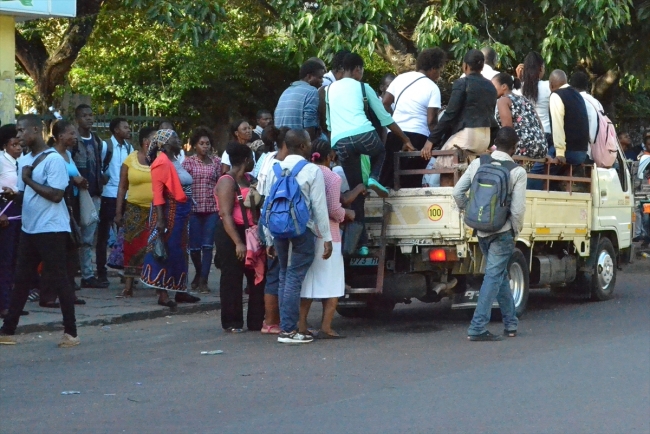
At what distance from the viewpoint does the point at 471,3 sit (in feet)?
51.2

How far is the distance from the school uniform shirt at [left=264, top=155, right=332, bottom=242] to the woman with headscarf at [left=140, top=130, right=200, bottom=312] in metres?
2.19

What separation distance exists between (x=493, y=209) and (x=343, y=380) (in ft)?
7.51

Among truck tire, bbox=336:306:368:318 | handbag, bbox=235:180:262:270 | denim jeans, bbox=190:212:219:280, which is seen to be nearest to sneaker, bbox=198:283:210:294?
denim jeans, bbox=190:212:219:280

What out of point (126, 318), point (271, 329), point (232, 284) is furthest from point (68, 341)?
point (271, 329)

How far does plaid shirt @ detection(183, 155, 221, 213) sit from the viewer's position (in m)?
12.0

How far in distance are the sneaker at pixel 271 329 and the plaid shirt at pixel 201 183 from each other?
8.59 ft

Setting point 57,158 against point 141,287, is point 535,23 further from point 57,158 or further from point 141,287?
point 57,158

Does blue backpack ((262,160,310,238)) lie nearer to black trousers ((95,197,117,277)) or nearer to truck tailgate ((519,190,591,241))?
truck tailgate ((519,190,591,241))

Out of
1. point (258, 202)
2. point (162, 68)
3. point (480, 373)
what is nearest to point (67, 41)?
point (162, 68)

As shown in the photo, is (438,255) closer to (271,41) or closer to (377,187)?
(377,187)

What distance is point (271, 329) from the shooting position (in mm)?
9727

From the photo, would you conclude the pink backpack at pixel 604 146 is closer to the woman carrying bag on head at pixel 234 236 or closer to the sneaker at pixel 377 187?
the sneaker at pixel 377 187

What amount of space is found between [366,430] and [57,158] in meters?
4.10

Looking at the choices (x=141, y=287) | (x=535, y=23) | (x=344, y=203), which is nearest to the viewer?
(x=344, y=203)
